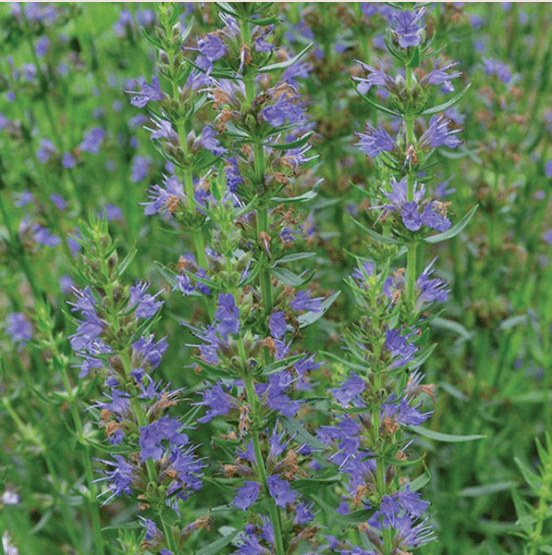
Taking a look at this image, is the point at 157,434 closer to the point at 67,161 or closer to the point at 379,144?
the point at 379,144

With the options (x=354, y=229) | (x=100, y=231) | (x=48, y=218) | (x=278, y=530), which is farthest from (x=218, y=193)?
(x=48, y=218)

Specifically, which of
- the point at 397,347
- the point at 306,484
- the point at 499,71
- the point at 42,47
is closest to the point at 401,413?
the point at 397,347

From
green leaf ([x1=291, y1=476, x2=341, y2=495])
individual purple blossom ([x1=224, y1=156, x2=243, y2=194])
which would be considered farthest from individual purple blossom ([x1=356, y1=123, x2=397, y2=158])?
green leaf ([x1=291, y1=476, x2=341, y2=495])

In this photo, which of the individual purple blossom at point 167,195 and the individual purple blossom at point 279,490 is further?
the individual purple blossom at point 167,195

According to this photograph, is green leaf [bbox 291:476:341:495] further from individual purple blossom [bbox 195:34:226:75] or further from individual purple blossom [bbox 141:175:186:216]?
individual purple blossom [bbox 195:34:226:75]

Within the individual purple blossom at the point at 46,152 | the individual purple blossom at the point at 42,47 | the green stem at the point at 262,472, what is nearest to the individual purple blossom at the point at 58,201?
the individual purple blossom at the point at 46,152

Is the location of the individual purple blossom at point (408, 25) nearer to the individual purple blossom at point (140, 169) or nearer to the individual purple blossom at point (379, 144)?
the individual purple blossom at point (379, 144)

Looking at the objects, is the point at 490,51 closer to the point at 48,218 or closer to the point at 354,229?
the point at 354,229
